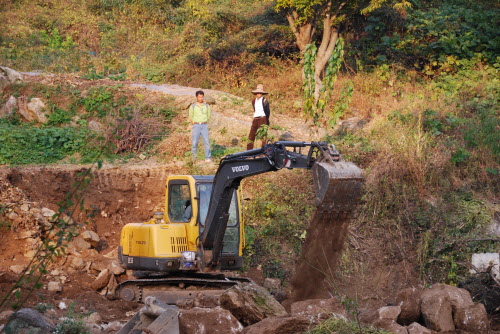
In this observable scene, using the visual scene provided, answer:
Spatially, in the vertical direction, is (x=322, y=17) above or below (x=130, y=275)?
above

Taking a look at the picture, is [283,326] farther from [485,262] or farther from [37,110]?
[37,110]

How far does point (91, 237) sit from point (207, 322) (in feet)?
24.9

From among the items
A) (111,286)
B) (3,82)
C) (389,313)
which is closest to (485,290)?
(389,313)

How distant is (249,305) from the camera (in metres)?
7.58

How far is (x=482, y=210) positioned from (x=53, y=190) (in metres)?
9.54

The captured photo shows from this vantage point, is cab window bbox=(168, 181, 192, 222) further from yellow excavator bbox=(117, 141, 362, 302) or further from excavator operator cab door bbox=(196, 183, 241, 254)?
excavator operator cab door bbox=(196, 183, 241, 254)

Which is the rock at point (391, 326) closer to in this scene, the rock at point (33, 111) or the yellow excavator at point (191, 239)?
the yellow excavator at point (191, 239)

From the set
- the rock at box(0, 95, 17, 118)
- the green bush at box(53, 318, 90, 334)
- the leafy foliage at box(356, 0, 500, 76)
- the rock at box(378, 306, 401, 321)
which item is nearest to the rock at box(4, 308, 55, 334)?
the green bush at box(53, 318, 90, 334)

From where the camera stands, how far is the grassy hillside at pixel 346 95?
43.4 ft

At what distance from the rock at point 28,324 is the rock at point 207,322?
1436 millimetres

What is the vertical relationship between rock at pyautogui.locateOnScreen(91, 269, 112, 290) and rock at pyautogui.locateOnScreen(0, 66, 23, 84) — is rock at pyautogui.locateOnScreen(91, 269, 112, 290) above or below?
below

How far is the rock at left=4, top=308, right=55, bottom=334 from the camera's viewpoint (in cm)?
645

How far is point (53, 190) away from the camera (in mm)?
15086

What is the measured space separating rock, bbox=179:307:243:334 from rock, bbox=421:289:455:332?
7.09 ft
